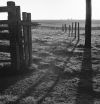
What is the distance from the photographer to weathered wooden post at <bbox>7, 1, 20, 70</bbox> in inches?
340

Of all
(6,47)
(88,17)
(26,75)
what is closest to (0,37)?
(6,47)

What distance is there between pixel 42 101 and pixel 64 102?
21.1 inches

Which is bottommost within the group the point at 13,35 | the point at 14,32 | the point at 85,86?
the point at 85,86

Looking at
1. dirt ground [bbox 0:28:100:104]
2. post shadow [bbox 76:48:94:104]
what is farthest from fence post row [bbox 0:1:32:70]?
post shadow [bbox 76:48:94:104]

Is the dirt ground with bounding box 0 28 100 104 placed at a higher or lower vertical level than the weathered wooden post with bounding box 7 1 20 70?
lower

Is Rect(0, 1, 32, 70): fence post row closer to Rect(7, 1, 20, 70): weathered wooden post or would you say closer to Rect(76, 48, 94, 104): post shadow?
Rect(7, 1, 20, 70): weathered wooden post

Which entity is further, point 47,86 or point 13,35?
point 13,35

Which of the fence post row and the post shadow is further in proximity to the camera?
the fence post row

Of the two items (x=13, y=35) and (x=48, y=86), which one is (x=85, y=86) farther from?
(x=13, y=35)

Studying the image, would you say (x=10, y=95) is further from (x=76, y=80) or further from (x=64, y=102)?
(x=76, y=80)

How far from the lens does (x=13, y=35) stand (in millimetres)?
8844

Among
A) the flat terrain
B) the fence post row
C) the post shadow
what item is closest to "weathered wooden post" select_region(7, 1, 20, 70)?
the fence post row

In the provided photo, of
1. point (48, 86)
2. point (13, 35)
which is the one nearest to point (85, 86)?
point (48, 86)

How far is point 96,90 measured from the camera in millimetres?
6961
